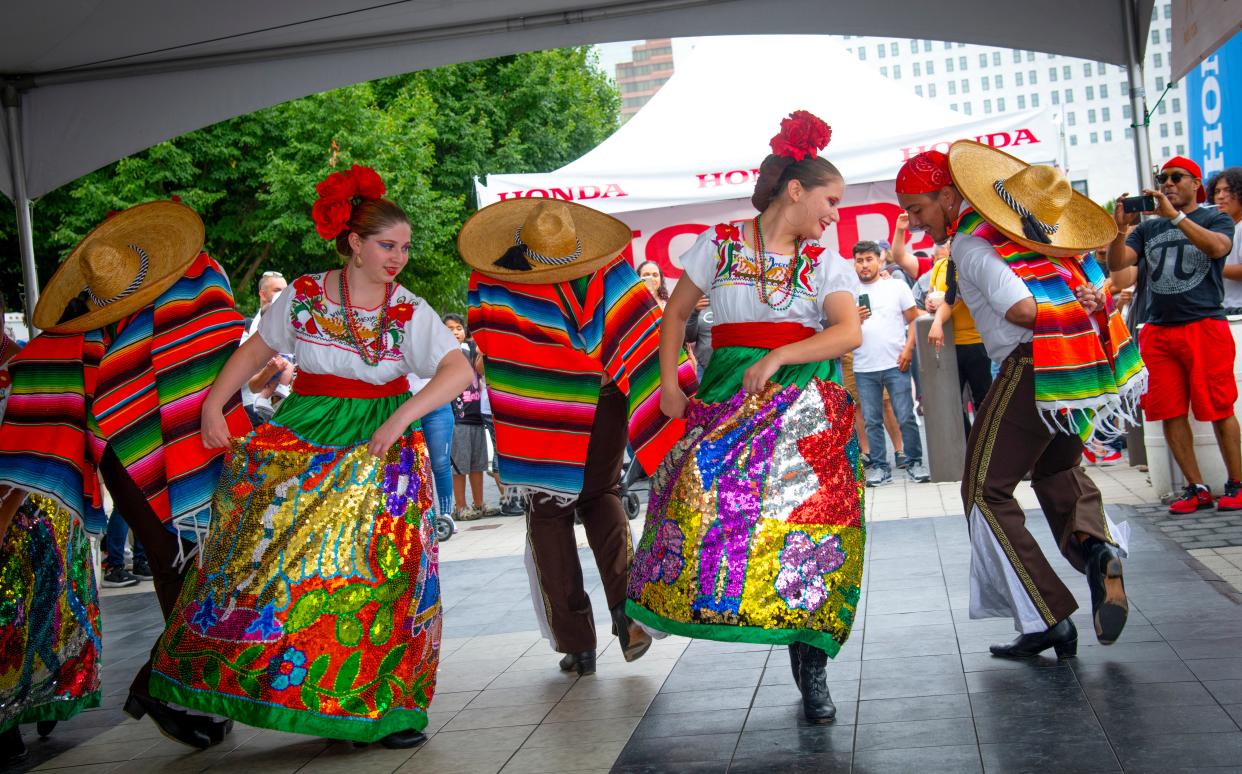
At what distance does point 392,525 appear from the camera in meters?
4.01

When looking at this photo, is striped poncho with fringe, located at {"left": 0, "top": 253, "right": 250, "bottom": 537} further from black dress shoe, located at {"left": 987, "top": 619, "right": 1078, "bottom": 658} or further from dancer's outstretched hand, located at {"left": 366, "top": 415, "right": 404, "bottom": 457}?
black dress shoe, located at {"left": 987, "top": 619, "right": 1078, "bottom": 658}

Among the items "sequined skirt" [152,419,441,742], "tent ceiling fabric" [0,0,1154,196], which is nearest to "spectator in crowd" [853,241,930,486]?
"tent ceiling fabric" [0,0,1154,196]

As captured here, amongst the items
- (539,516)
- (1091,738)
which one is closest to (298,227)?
(539,516)

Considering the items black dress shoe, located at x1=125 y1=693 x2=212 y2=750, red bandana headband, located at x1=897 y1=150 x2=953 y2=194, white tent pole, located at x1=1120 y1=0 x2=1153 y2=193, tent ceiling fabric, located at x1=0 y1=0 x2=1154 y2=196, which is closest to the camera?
black dress shoe, located at x1=125 y1=693 x2=212 y2=750

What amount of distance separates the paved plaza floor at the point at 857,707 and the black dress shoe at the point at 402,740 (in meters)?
0.03

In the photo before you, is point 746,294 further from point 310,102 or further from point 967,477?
point 310,102

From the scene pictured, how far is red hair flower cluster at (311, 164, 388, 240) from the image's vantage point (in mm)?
4215

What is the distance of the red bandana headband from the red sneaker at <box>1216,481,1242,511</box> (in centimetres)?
356

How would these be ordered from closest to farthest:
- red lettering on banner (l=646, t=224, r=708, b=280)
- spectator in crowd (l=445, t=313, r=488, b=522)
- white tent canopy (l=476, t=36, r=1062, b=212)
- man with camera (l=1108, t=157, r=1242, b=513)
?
man with camera (l=1108, t=157, r=1242, b=513) → white tent canopy (l=476, t=36, r=1062, b=212) → spectator in crowd (l=445, t=313, r=488, b=522) → red lettering on banner (l=646, t=224, r=708, b=280)

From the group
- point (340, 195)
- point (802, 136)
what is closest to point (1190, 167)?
point (802, 136)

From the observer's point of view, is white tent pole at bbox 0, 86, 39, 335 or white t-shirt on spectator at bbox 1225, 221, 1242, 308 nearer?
white tent pole at bbox 0, 86, 39, 335

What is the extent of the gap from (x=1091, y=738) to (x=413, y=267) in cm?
2395

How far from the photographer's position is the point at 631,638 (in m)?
4.72

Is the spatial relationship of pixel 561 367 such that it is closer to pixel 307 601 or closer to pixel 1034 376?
pixel 307 601
